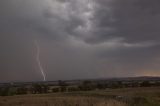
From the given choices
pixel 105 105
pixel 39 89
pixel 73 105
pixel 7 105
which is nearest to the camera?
pixel 105 105

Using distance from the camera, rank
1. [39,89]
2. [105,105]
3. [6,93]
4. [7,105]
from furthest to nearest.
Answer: [39,89] → [6,93] → [7,105] → [105,105]

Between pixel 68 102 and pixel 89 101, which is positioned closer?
pixel 68 102

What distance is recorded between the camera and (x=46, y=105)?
2021 inches

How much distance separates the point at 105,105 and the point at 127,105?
4409 millimetres

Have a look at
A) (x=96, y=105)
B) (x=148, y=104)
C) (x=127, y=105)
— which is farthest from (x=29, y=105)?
(x=148, y=104)

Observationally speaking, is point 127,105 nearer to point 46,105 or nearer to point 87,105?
point 87,105

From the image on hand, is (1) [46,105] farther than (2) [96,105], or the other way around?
(1) [46,105]

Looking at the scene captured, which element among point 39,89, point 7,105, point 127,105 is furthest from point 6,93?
point 127,105

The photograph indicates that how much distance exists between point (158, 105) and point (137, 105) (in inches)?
147

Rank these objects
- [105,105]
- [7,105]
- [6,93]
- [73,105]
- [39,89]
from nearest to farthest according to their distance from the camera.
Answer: [105,105] → [73,105] → [7,105] → [6,93] → [39,89]

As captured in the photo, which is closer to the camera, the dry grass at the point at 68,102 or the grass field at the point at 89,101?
the dry grass at the point at 68,102

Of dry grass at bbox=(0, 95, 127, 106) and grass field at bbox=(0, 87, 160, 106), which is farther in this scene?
grass field at bbox=(0, 87, 160, 106)

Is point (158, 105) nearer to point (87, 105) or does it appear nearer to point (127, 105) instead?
point (127, 105)

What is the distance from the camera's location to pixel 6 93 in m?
112
